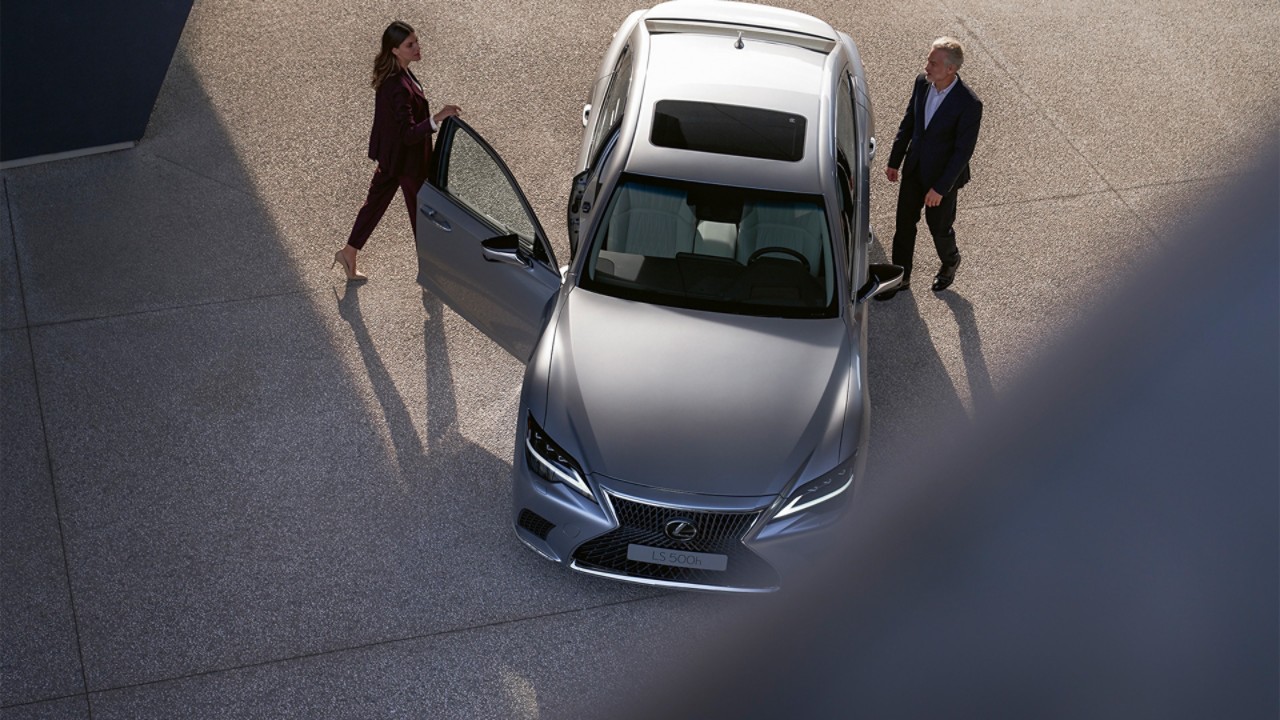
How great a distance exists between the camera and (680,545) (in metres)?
5.01

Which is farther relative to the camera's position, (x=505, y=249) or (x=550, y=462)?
(x=505, y=249)

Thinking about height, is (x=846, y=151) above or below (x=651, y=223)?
above

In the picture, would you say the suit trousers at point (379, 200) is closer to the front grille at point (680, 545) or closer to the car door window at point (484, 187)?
the car door window at point (484, 187)

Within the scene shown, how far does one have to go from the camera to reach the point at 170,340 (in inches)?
262

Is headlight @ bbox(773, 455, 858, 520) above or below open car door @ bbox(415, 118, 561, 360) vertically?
below

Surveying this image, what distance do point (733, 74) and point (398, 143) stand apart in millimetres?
1917

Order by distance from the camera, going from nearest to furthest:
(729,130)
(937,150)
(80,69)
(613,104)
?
(729,130), (937,150), (613,104), (80,69)

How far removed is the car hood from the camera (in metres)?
4.89

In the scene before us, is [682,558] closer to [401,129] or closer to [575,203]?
[575,203]

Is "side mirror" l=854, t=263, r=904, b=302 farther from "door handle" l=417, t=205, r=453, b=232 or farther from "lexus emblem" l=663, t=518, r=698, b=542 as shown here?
"door handle" l=417, t=205, r=453, b=232

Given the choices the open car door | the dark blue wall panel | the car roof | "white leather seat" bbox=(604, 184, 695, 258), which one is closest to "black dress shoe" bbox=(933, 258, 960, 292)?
the car roof

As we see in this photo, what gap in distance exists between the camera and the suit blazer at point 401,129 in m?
6.18

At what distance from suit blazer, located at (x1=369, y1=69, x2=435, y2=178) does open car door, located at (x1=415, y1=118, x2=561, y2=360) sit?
0.34 m

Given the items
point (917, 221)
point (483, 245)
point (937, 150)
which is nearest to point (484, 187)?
point (483, 245)
